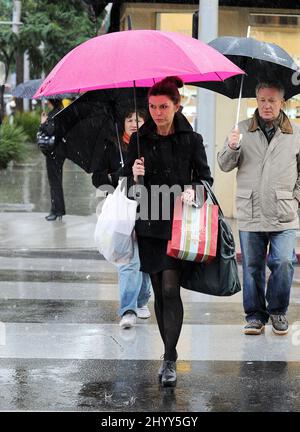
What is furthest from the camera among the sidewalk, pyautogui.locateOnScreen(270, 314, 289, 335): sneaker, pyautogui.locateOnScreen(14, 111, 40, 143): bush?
pyautogui.locateOnScreen(14, 111, 40, 143): bush

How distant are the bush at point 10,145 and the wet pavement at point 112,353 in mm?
13298

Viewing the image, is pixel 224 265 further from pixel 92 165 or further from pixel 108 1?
pixel 108 1

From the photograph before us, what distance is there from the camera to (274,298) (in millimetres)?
6727

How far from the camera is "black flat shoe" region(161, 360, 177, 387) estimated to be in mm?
5367

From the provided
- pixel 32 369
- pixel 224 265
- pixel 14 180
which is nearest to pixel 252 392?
pixel 224 265

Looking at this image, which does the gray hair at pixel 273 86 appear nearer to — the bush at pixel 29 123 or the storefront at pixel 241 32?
the storefront at pixel 241 32

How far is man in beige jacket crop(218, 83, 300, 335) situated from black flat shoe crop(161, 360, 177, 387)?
56.2 inches

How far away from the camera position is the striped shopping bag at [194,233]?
5398 mm

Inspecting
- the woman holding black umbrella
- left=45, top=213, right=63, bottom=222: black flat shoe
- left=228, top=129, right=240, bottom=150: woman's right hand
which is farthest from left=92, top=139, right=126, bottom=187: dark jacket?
left=45, top=213, right=63, bottom=222: black flat shoe

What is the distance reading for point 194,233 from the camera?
214 inches

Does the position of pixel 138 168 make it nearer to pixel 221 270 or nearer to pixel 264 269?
pixel 221 270

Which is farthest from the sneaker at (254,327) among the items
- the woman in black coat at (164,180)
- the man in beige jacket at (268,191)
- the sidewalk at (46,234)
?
the sidewalk at (46,234)

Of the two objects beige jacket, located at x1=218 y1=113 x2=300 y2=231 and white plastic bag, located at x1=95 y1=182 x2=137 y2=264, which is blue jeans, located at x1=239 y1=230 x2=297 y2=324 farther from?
white plastic bag, located at x1=95 y1=182 x2=137 y2=264

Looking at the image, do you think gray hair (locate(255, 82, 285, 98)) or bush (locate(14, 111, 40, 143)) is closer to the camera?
gray hair (locate(255, 82, 285, 98))
